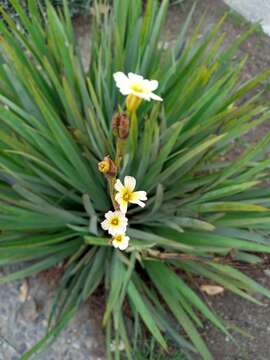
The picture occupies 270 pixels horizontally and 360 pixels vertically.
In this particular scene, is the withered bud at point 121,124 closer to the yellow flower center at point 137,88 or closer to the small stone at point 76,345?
the yellow flower center at point 137,88

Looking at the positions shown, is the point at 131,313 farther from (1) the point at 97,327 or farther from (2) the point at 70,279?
(2) the point at 70,279

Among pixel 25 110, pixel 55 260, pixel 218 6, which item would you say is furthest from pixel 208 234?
pixel 218 6

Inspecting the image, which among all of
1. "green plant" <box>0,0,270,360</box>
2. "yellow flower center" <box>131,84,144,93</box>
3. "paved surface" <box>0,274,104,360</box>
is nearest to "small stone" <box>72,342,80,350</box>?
"paved surface" <box>0,274,104,360</box>

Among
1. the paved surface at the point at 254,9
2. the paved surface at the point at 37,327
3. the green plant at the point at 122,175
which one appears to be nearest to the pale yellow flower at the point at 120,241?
the green plant at the point at 122,175

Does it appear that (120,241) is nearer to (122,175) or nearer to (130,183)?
(130,183)

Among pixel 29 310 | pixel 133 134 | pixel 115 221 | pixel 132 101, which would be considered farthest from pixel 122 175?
pixel 29 310
